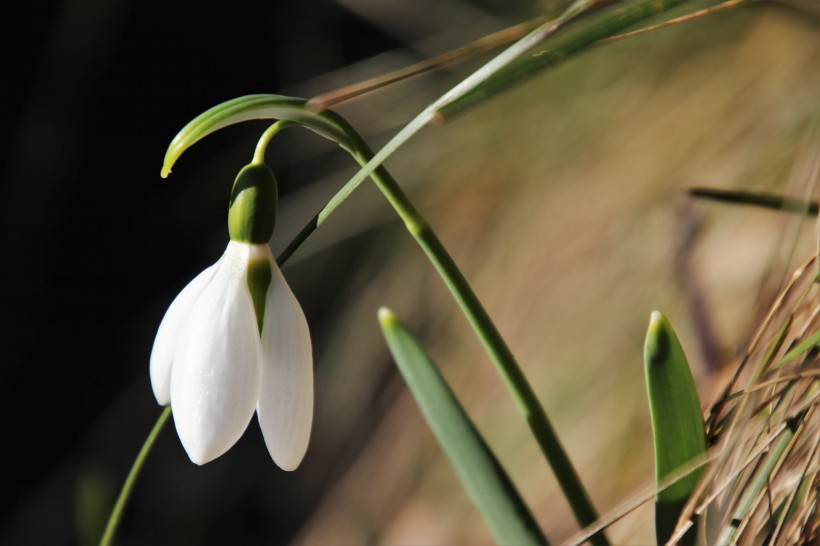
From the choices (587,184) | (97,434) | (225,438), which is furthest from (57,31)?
(225,438)

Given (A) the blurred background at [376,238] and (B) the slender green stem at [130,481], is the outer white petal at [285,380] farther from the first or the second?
(A) the blurred background at [376,238]

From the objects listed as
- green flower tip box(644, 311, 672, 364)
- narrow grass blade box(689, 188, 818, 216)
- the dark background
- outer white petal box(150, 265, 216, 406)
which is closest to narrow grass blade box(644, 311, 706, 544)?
green flower tip box(644, 311, 672, 364)

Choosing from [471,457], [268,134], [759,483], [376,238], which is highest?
[376,238]

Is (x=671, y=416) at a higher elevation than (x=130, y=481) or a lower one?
lower

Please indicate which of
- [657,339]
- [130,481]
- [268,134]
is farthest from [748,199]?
[130,481]

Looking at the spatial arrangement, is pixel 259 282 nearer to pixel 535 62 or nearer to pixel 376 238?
pixel 535 62

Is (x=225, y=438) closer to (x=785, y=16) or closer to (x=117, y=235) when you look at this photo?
(x=785, y=16)
